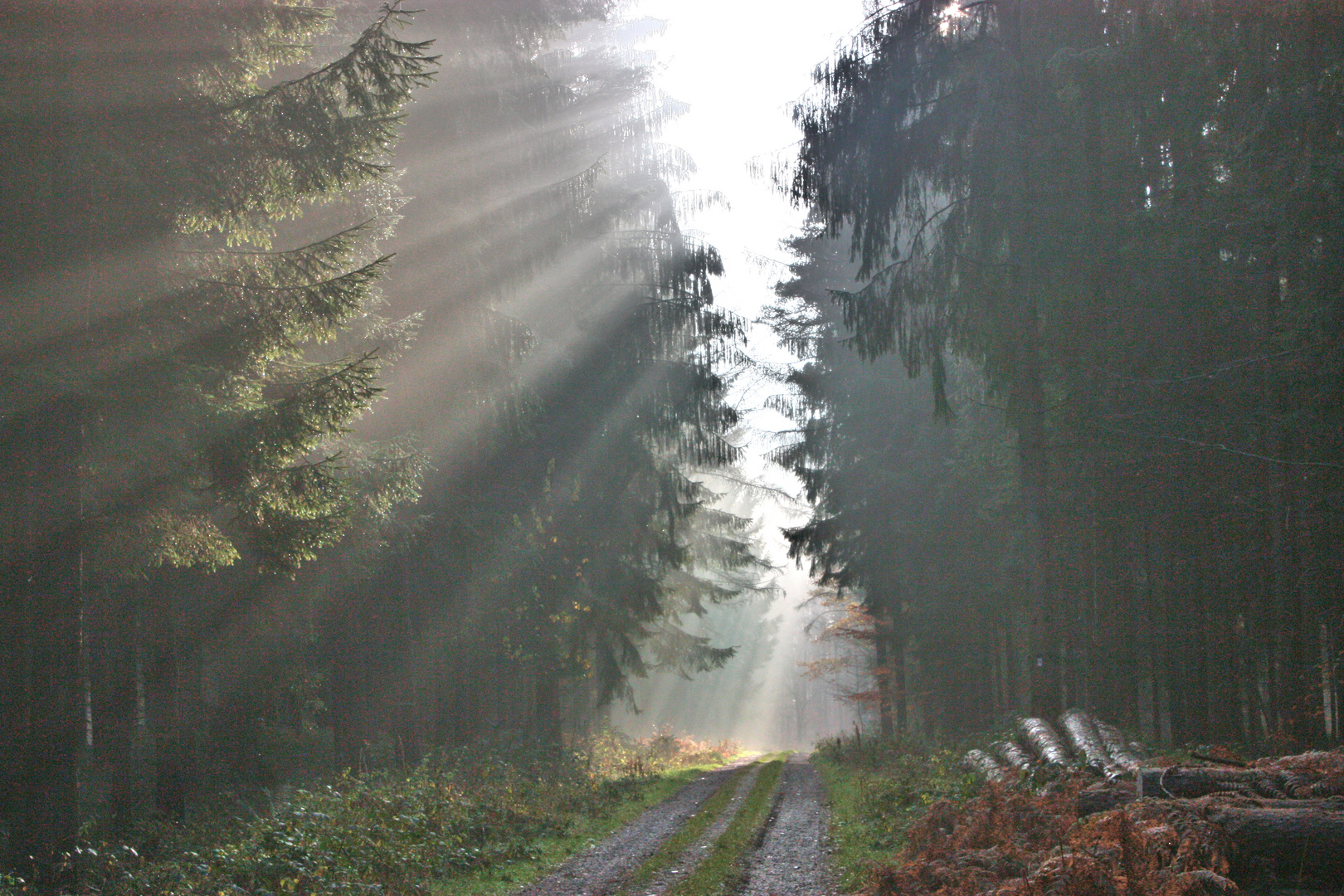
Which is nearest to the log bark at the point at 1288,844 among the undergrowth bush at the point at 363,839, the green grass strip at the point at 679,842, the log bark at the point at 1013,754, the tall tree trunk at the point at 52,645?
the log bark at the point at 1013,754

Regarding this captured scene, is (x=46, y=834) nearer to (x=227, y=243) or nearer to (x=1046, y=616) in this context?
(x=227, y=243)

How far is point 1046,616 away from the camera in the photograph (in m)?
12.1

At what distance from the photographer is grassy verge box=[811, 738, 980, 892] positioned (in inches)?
392

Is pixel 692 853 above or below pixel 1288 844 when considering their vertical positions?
below

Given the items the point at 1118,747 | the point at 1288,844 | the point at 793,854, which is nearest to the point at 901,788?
the point at 793,854

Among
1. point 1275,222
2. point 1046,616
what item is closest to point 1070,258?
point 1275,222

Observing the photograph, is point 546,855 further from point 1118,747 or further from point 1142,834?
point 1142,834

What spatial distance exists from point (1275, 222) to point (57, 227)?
14303mm

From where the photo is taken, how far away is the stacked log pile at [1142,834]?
5383mm

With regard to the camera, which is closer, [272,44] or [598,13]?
[272,44]

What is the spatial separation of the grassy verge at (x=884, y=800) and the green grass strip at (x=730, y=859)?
1099 mm

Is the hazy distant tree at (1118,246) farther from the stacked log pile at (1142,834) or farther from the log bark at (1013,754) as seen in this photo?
the stacked log pile at (1142,834)

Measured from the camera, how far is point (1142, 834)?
5.75 metres

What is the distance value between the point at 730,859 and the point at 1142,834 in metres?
5.24
